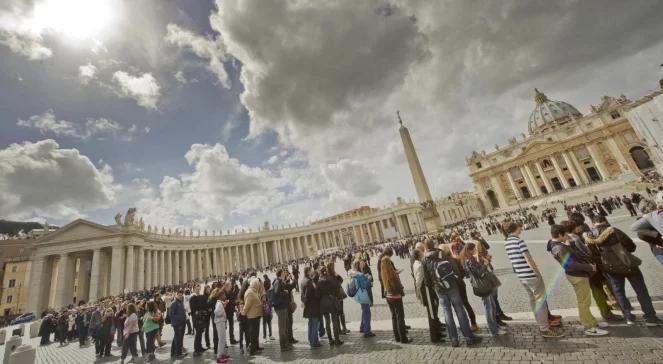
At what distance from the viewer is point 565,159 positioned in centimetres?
6019

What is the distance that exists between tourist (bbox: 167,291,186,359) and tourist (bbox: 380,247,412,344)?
5.94 m

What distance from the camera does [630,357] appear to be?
3.40 m

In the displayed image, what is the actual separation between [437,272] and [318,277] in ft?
10.2

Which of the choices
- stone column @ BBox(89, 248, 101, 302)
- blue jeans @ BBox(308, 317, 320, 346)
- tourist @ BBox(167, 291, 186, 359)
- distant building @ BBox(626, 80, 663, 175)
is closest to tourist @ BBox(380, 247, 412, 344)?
blue jeans @ BBox(308, 317, 320, 346)

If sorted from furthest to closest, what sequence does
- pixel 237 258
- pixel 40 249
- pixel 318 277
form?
pixel 237 258 → pixel 40 249 → pixel 318 277

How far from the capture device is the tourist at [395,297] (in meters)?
5.48

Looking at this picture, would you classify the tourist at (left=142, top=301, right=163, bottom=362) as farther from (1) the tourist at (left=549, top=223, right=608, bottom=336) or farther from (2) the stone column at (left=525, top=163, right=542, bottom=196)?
(2) the stone column at (left=525, top=163, right=542, bottom=196)

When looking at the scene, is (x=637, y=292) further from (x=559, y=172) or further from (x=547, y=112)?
(x=547, y=112)

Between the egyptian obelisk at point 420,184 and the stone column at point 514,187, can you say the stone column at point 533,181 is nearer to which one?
the stone column at point 514,187

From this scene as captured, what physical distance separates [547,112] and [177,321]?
381 feet

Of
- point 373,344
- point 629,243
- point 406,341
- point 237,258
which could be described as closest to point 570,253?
point 629,243

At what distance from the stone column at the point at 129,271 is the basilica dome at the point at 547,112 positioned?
369 ft

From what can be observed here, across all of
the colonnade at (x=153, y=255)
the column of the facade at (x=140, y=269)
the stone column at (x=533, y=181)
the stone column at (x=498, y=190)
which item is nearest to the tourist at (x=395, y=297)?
the colonnade at (x=153, y=255)

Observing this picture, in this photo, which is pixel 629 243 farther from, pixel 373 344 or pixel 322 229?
pixel 322 229
